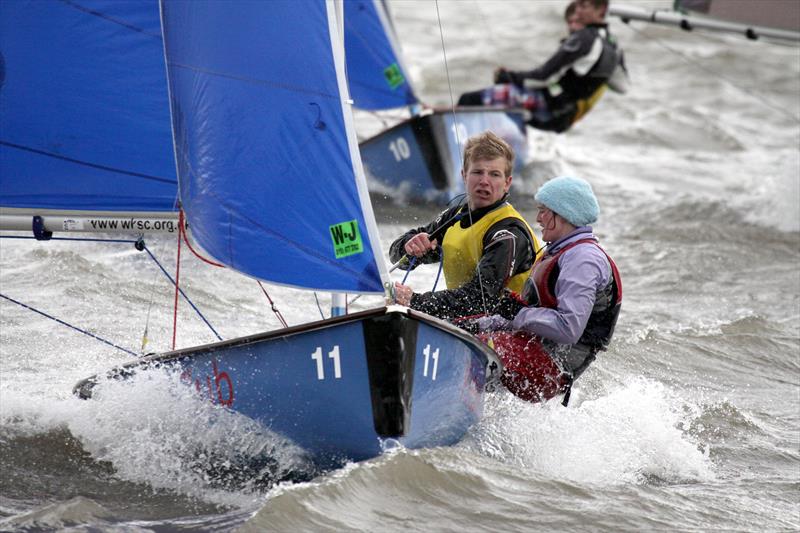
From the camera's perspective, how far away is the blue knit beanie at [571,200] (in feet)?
13.0

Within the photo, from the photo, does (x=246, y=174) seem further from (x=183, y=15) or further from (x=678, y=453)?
(x=678, y=453)

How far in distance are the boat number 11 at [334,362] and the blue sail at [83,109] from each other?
115cm

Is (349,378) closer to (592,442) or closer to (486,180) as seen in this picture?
(486,180)

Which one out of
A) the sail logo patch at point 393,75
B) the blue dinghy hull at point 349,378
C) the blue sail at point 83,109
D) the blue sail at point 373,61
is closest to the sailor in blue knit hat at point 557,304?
the blue dinghy hull at point 349,378

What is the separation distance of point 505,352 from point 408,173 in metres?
4.72

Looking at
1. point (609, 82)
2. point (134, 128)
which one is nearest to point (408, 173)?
point (609, 82)

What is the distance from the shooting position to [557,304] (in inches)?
153

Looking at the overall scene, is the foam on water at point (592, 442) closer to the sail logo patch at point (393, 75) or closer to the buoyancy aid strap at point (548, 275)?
the buoyancy aid strap at point (548, 275)

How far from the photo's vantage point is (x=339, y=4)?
373 centimetres

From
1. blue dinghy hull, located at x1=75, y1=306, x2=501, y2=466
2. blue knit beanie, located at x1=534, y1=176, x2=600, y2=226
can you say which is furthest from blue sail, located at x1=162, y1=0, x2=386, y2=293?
blue knit beanie, located at x1=534, y1=176, x2=600, y2=226

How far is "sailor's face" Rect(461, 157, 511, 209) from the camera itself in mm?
4066

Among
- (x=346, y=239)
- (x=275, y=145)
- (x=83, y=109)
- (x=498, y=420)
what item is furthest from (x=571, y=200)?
(x=83, y=109)

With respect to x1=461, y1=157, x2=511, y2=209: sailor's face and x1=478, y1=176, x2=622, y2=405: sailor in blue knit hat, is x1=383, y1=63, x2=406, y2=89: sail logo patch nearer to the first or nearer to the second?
x1=461, y1=157, x2=511, y2=209: sailor's face

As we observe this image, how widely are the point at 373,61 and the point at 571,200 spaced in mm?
5297
